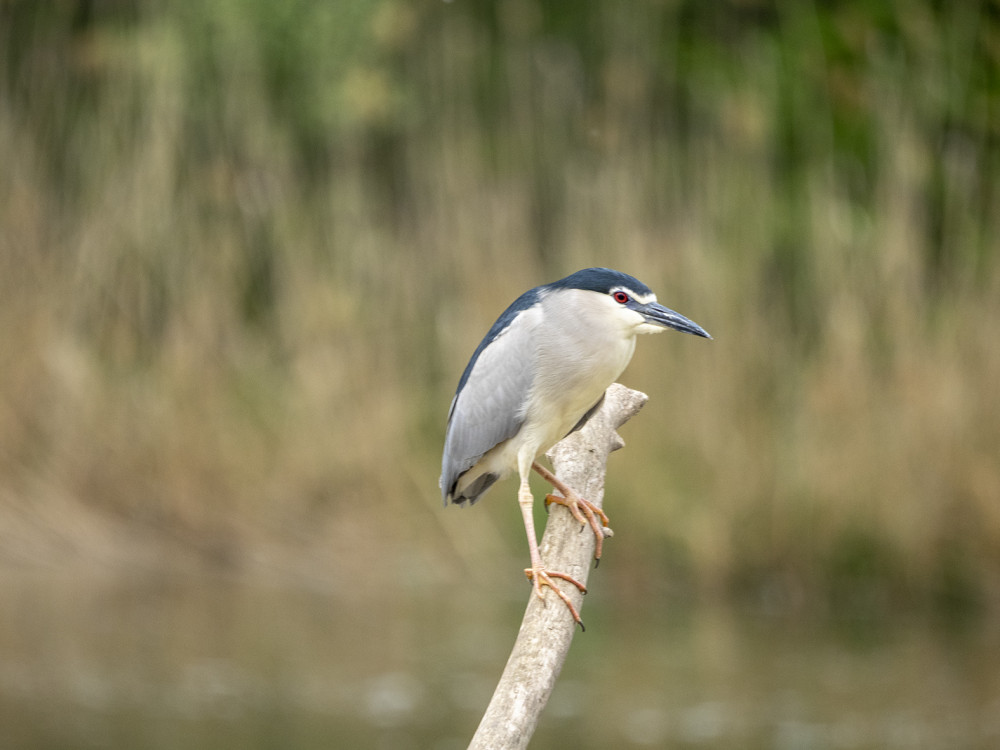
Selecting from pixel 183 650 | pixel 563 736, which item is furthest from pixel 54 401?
pixel 563 736

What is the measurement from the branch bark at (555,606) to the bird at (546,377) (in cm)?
3

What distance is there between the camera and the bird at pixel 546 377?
1.96 metres

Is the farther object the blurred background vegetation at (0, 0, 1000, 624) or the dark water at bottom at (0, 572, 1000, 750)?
the blurred background vegetation at (0, 0, 1000, 624)

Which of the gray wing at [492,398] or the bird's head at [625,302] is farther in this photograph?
the gray wing at [492,398]

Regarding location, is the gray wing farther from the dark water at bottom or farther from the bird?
the dark water at bottom

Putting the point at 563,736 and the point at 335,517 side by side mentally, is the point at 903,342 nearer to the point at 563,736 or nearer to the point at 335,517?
the point at 563,736

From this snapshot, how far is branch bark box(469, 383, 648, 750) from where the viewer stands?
1581mm

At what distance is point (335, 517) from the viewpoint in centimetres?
569

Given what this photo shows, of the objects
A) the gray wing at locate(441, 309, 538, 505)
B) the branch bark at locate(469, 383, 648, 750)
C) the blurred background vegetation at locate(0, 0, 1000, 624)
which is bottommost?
the branch bark at locate(469, 383, 648, 750)

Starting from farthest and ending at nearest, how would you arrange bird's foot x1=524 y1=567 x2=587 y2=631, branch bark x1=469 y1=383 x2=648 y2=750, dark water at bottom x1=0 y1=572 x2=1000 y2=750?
dark water at bottom x1=0 y1=572 x2=1000 y2=750 → bird's foot x1=524 y1=567 x2=587 y2=631 → branch bark x1=469 y1=383 x2=648 y2=750

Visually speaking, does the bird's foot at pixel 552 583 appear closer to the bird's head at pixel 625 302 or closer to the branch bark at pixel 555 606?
the branch bark at pixel 555 606

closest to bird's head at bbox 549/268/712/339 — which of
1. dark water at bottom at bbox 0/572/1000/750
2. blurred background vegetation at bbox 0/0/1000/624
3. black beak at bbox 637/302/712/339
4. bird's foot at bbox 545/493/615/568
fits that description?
black beak at bbox 637/302/712/339

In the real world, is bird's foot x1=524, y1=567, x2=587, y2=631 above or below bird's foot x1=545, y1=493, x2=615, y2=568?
below

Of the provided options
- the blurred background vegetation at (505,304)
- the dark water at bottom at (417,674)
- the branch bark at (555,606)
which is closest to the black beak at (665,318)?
the branch bark at (555,606)
